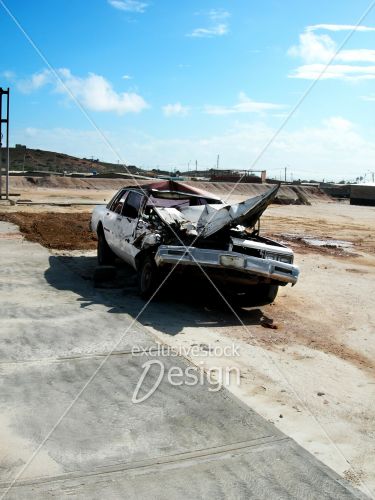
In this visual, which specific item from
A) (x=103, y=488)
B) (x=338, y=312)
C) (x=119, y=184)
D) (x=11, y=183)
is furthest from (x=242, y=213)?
(x=119, y=184)

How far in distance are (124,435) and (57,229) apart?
12.5 m

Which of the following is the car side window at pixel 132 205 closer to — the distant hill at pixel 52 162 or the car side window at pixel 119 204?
the car side window at pixel 119 204

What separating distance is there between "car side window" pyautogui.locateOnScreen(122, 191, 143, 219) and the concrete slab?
10.4 ft

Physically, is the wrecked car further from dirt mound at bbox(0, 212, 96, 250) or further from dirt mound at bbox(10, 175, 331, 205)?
dirt mound at bbox(10, 175, 331, 205)

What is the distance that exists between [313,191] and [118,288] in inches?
2056

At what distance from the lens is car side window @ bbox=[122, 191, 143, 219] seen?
30.1 feet

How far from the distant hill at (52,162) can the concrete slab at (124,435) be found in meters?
79.7

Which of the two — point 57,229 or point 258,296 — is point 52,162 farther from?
point 258,296

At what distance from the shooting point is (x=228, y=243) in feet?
26.4

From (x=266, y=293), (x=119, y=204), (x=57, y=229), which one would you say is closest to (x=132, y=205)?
(x=119, y=204)

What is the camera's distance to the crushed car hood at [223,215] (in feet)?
25.5

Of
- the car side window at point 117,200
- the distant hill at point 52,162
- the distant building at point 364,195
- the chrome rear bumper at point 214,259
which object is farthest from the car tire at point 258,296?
the distant hill at point 52,162

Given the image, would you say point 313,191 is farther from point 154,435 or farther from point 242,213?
point 154,435

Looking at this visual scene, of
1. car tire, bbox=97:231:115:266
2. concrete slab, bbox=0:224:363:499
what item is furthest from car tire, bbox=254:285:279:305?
car tire, bbox=97:231:115:266
